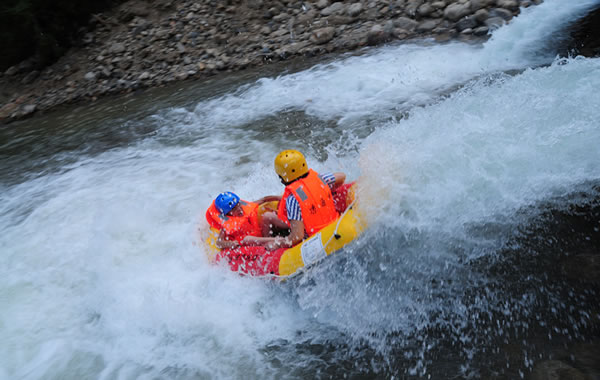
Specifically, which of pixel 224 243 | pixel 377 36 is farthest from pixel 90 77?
pixel 224 243

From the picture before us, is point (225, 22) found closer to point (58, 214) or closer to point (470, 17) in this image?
point (470, 17)

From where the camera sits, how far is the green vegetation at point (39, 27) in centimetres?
1070

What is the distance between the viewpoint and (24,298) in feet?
16.5

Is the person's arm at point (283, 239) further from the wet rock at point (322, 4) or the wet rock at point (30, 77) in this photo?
the wet rock at point (30, 77)

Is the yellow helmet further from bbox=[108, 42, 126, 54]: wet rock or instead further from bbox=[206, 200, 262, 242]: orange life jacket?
bbox=[108, 42, 126, 54]: wet rock

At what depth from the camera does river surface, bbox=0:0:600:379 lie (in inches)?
136

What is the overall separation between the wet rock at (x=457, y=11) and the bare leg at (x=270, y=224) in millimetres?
6470

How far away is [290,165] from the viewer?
13.1 feet

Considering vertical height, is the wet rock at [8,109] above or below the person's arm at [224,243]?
below

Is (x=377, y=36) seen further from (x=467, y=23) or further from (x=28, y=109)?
(x=28, y=109)

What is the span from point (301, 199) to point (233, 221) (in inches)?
35.9

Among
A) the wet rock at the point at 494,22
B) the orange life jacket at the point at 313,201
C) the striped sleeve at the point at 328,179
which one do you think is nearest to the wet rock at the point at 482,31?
the wet rock at the point at 494,22

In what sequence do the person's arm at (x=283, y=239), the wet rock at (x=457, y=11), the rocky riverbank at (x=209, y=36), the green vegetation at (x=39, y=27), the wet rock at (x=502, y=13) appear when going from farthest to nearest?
the green vegetation at (x=39, y=27) → the rocky riverbank at (x=209, y=36) → the wet rock at (x=457, y=11) → the wet rock at (x=502, y=13) → the person's arm at (x=283, y=239)

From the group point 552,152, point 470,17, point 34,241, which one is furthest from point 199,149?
point 470,17
